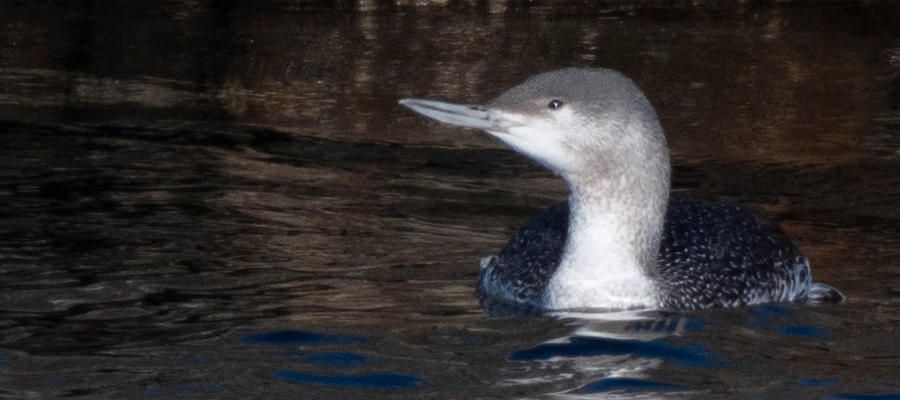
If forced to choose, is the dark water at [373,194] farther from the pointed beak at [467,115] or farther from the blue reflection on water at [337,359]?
the pointed beak at [467,115]

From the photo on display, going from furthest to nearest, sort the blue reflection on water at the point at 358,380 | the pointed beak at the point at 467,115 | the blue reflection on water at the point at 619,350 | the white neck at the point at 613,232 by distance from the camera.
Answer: the white neck at the point at 613,232, the pointed beak at the point at 467,115, the blue reflection on water at the point at 619,350, the blue reflection on water at the point at 358,380

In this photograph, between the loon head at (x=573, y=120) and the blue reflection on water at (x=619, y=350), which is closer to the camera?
the blue reflection on water at (x=619, y=350)

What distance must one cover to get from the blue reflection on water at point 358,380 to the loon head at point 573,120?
101cm

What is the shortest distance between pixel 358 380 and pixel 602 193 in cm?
126

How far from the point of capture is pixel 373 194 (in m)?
8.45

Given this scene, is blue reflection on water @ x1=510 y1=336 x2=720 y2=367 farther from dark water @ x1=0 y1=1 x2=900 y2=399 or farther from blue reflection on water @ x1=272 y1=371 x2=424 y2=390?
blue reflection on water @ x1=272 y1=371 x2=424 y2=390

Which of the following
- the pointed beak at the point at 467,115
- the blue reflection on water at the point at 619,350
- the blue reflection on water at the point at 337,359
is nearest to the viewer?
the blue reflection on water at the point at 337,359

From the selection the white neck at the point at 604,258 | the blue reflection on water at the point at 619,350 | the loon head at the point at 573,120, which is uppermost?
the loon head at the point at 573,120

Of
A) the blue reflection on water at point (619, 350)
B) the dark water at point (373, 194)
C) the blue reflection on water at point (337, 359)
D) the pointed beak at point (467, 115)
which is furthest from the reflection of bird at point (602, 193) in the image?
the blue reflection on water at point (337, 359)

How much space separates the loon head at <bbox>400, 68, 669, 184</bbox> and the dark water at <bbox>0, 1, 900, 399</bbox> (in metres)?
0.58

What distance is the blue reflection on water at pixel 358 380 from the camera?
5488 millimetres

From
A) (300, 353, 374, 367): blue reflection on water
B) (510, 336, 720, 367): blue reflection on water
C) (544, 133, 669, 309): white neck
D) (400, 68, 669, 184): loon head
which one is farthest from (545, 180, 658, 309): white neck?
(300, 353, 374, 367): blue reflection on water

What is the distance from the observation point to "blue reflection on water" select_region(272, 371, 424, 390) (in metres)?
5.49

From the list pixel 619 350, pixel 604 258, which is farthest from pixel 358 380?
pixel 604 258
